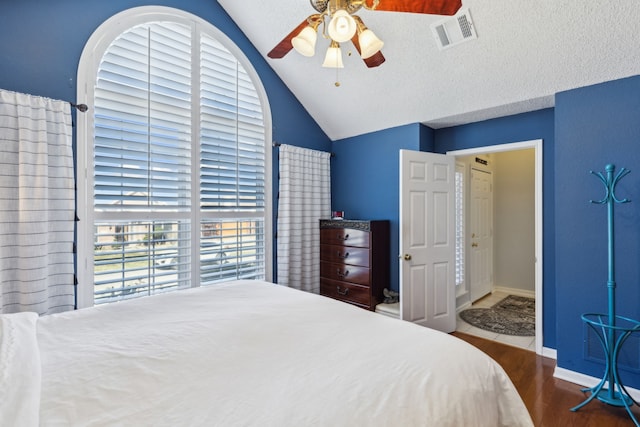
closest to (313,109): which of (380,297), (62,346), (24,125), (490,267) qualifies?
(380,297)

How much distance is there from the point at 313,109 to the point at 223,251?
2.10m

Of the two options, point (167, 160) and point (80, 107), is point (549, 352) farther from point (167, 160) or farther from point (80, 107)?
point (80, 107)

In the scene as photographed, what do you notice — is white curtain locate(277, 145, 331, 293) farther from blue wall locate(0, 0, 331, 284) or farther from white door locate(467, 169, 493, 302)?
white door locate(467, 169, 493, 302)

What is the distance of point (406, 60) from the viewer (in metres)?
2.76

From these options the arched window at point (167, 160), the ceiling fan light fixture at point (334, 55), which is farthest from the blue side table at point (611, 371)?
the arched window at point (167, 160)

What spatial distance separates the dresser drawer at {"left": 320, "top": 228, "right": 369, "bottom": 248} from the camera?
3300 mm

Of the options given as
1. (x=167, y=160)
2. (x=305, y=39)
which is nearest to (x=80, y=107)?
(x=167, y=160)

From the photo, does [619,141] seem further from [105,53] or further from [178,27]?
[105,53]

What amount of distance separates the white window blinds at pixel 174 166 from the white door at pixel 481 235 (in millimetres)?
3024

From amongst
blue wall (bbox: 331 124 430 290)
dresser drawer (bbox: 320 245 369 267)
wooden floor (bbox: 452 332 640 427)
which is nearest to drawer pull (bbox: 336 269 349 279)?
dresser drawer (bbox: 320 245 369 267)

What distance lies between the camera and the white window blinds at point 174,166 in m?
2.40

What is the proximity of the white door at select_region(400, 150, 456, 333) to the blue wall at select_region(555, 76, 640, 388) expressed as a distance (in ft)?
3.30

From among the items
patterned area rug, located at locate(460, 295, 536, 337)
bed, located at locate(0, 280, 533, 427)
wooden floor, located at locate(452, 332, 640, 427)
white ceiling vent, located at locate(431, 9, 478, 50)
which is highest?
white ceiling vent, located at locate(431, 9, 478, 50)

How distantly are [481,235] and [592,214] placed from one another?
2299mm
